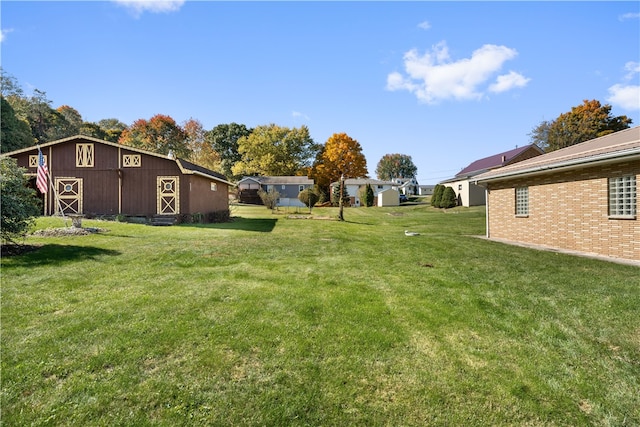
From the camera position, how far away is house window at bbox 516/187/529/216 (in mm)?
11934

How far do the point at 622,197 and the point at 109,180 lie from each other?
74.5ft

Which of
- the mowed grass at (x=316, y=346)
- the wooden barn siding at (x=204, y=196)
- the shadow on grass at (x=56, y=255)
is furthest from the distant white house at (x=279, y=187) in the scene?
the mowed grass at (x=316, y=346)

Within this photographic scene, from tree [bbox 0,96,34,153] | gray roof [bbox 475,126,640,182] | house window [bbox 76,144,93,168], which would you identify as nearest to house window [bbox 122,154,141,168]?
house window [bbox 76,144,93,168]

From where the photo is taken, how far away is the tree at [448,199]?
98.8ft

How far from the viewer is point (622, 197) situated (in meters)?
8.45

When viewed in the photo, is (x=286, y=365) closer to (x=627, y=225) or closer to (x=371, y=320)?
(x=371, y=320)

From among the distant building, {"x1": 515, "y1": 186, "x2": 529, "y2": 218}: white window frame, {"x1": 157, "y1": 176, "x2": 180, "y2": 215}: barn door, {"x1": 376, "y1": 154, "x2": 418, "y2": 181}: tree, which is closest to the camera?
{"x1": 515, "y1": 186, "x2": 529, "y2": 218}: white window frame

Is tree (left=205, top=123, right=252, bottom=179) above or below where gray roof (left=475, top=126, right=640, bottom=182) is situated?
above

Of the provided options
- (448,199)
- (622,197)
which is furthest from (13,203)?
(448,199)

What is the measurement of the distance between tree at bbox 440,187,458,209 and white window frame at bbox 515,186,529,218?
1822 cm

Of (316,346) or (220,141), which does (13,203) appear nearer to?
(316,346)

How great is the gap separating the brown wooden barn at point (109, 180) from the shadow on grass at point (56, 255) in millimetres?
9042

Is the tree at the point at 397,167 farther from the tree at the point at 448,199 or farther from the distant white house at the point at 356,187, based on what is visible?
the tree at the point at 448,199

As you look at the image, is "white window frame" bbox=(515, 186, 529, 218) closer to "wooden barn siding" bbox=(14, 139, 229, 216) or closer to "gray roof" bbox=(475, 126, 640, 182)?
"gray roof" bbox=(475, 126, 640, 182)
